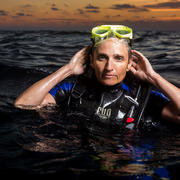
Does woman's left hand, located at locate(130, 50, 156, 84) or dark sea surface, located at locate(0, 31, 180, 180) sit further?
woman's left hand, located at locate(130, 50, 156, 84)

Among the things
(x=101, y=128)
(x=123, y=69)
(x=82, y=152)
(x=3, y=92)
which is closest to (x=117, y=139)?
(x=101, y=128)

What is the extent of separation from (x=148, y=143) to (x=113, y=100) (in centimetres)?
92

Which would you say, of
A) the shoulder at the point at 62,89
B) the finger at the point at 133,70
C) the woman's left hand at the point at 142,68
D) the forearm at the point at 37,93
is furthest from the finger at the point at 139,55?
the forearm at the point at 37,93

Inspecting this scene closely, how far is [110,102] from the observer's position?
14.0 feet

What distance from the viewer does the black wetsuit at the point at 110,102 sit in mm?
4242

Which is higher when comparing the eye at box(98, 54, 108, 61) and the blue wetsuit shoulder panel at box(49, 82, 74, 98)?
the eye at box(98, 54, 108, 61)

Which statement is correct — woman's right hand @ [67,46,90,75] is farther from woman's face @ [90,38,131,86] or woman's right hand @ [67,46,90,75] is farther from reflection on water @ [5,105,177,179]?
reflection on water @ [5,105,177,179]

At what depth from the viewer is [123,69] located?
4.01 meters

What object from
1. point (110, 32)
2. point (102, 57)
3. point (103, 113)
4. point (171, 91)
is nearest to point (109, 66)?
point (102, 57)

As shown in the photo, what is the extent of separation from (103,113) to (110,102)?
208 mm

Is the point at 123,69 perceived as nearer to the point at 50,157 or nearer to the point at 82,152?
the point at 82,152

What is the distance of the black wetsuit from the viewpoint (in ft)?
13.9

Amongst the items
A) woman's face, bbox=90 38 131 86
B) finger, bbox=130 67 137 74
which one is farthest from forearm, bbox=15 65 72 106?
finger, bbox=130 67 137 74

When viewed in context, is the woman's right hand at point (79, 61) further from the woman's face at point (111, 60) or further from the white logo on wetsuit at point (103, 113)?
the white logo on wetsuit at point (103, 113)
